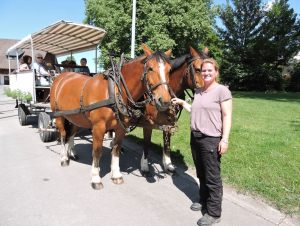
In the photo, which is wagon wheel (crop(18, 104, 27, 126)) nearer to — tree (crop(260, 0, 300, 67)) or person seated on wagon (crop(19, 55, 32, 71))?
person seated on wagon (crop(19, 55, 32, 71))

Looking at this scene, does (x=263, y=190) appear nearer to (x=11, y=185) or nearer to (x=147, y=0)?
(x=11, y=185)

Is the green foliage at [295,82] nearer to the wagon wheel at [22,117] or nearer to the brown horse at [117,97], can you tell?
the wagon wheel at [22,117]

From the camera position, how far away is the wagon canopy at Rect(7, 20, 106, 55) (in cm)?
746

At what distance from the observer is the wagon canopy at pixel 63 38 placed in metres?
7.46

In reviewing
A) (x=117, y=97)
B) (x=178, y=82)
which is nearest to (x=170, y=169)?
(x=178, y=82)

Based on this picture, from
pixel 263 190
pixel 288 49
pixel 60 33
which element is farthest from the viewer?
pixel 288 49

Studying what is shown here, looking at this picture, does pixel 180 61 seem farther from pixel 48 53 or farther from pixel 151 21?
pixel 151 21

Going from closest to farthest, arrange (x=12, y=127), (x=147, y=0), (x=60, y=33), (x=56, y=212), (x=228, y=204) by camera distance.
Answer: (x=56, y=212)
(x=228, y=204)
(x=60, y=33)
(x=12, y=127)
(x=147, y=0)

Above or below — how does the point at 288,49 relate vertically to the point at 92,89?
above

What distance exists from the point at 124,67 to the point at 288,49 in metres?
31.6

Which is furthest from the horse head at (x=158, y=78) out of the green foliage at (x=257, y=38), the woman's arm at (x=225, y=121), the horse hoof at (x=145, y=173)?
the green foliage at (x=257, y=38)

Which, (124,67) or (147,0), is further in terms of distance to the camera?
(147,0)

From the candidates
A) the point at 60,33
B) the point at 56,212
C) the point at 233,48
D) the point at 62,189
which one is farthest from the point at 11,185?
the point at 233,48

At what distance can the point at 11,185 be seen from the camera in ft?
15.8
